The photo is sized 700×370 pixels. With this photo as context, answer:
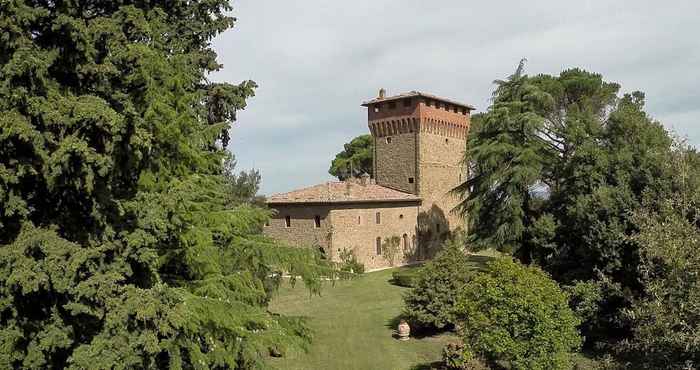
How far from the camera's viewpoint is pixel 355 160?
4891 cm

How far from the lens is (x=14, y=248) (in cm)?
602

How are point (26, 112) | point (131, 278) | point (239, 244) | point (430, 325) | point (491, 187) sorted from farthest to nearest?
1. point (491, 187)
2. point (430, 325)
3. point (239, 244)
4. point (131, 278)
5. point (26, 112)

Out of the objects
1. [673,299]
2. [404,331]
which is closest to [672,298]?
[673,299]

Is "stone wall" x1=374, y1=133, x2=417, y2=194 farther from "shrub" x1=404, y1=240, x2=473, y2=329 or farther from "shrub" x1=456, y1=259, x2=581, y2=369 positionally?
"shrub" x1=456, y1=259, x2=581, y2=369

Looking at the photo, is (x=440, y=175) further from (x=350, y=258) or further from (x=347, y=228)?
(x=350, y=258)

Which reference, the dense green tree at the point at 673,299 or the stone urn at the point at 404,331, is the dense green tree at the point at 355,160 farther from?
the dense green tree at the point at 673,299

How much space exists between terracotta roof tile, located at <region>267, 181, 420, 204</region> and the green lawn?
4746mm

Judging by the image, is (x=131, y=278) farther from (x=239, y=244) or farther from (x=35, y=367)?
(x=239, y=244)

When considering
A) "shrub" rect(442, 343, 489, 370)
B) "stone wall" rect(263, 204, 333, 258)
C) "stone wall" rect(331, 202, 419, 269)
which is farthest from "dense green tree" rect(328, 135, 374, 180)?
"shrub" rect(442, 343, 489, 370)

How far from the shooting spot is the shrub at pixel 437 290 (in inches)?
639

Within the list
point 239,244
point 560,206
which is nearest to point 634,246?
point 560,206

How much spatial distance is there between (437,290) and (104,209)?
11.8 m

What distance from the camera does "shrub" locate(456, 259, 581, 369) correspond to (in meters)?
11.3

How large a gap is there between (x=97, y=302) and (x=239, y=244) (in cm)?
289
